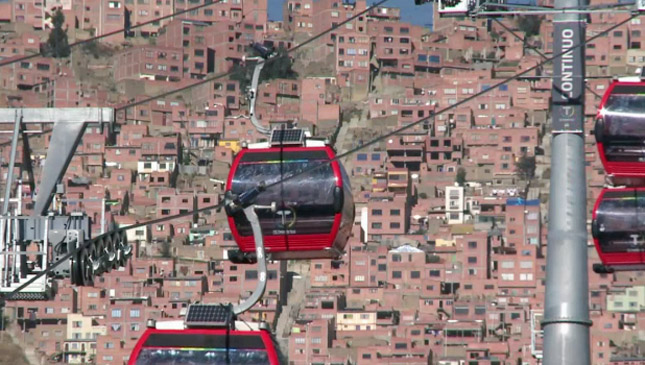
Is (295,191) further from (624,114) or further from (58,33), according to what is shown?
(58,33)

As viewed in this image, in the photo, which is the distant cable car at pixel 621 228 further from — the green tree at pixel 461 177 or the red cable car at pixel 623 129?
the green tree at pixel 461 177

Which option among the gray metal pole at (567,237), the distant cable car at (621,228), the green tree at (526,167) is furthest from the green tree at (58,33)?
the gray metal pole at (567,237)

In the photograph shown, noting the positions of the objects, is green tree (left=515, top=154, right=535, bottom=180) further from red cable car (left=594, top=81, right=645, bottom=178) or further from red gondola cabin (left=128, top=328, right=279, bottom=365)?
red gondola cabin (left=128, top=328, right=279, bottom=365)

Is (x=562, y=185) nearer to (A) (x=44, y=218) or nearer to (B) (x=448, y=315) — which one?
(A) (x=44, y=218)

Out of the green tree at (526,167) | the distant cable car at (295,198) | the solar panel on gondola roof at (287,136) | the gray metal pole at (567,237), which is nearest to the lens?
the gray metal pole at (567,237)

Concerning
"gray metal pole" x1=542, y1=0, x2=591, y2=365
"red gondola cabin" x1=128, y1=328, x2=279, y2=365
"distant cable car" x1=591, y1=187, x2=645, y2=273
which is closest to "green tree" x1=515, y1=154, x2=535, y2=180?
"distant cable car" x1=591, y1=187, x2=645, y2=273

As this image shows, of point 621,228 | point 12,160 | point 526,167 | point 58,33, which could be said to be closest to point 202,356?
point 12,160

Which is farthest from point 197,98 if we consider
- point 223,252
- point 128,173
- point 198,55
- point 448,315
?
point 448,315

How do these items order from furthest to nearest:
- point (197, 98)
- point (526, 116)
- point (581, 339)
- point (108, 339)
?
point (197, 98) < point (526, 116) < point (108, 339) < point (581, 339)
